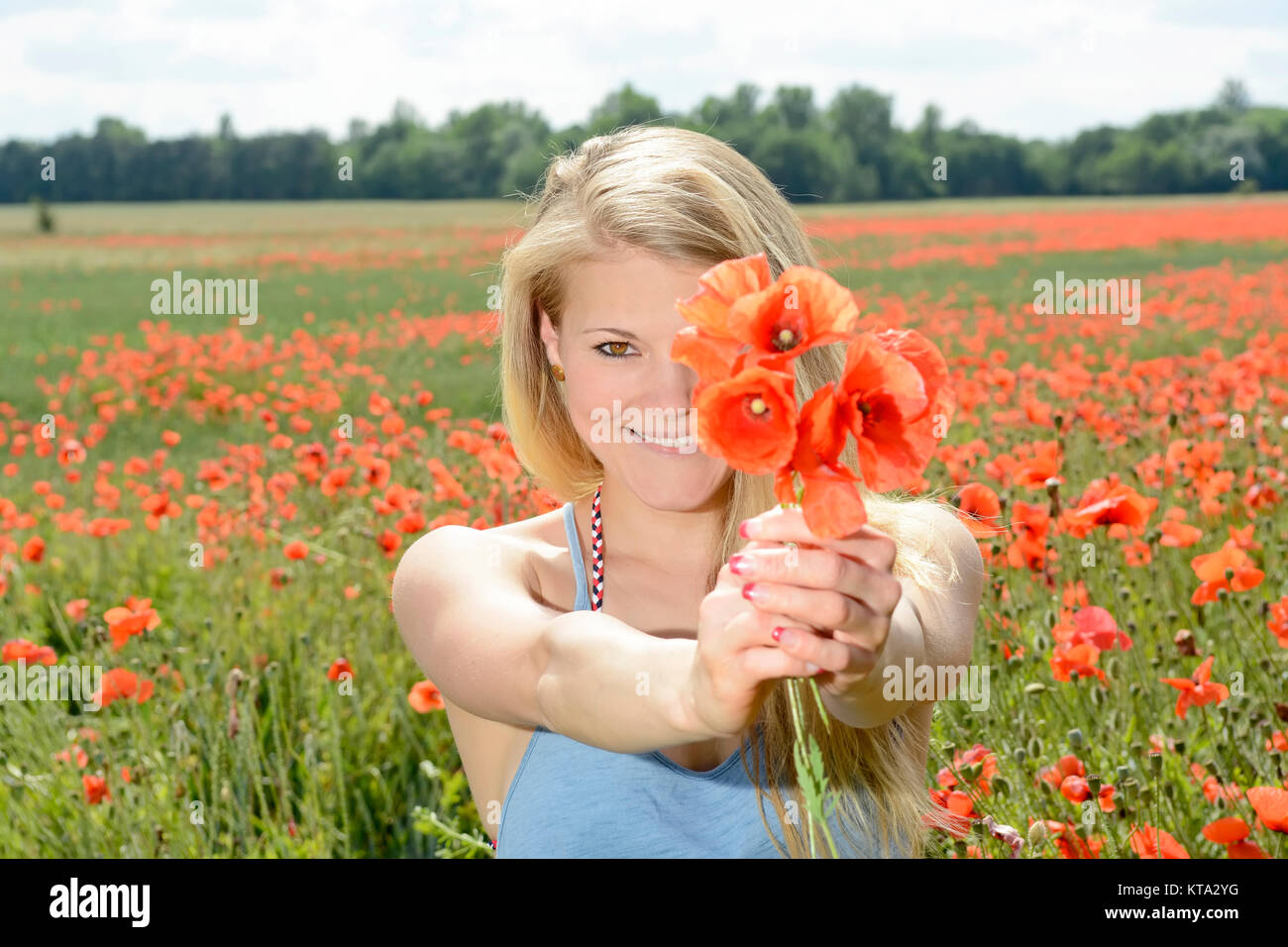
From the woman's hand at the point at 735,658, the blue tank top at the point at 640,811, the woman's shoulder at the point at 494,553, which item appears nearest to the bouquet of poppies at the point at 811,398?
the woman's hand at the point at 735,658

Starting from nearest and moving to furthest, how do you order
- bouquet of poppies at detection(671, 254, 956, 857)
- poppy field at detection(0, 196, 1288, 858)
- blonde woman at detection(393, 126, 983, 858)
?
bouquet of poppies at detection(671, 254, 956, 857), blonde woman at detection(393, 126, 983, 858), poppy field at detection(0, 196, 1288, 858)

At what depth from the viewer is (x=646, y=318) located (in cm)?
165

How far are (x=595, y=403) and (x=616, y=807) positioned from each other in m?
0.52

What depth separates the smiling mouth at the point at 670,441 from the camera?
1.62 metres

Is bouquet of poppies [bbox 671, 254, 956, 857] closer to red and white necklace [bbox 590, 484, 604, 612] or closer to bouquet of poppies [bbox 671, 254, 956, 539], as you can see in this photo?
bouquet of poppies [bbox 671, 254, 956, 539]

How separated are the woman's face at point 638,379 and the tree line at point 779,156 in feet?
135

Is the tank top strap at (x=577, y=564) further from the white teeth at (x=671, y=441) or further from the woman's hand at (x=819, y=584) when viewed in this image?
the woman's hand at (x=819, y=584)

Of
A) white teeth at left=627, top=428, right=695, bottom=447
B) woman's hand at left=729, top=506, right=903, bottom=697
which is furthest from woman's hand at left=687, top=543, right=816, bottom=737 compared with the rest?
white teeth at left=627, top=428, right=695, bottom=447

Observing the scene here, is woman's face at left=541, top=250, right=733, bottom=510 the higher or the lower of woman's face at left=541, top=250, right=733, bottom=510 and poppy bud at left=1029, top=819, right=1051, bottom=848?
the higher

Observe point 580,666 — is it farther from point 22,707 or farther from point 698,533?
point 22,707

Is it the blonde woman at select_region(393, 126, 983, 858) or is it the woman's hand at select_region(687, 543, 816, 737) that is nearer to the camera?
the woman's hand at select_region(687, 543, 816, 737)

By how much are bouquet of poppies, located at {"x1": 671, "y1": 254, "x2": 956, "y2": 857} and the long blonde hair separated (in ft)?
2.01

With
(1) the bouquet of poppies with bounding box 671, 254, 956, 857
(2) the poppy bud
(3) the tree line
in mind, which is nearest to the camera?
(1) the bouquet of poppies with bounding box 671, 254, 956, 857

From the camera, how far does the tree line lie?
44.6m
